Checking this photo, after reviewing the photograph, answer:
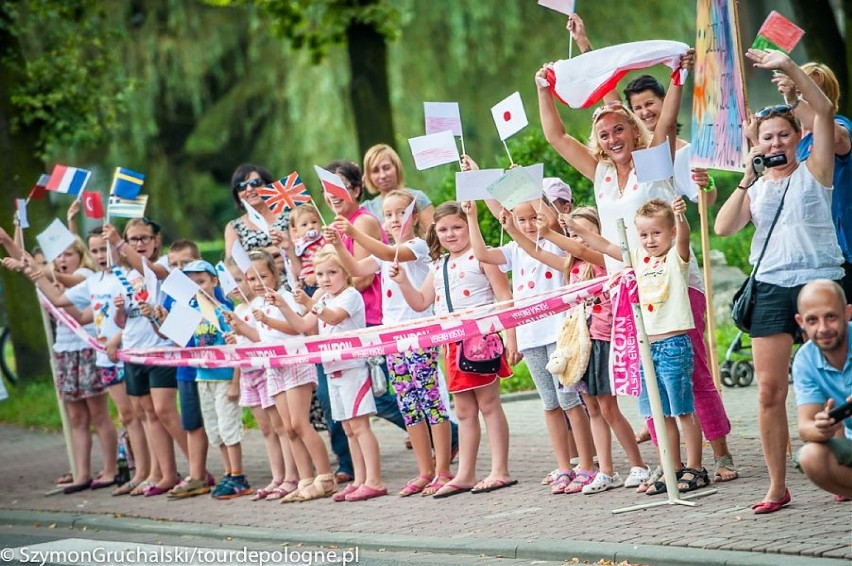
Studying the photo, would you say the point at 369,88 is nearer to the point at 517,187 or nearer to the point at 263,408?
the point at 263,408

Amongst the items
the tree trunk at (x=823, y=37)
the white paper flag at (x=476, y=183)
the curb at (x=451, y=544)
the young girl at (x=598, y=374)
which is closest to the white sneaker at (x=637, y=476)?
the young girl at (x=598, y=374)

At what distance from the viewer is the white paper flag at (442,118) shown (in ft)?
30.8

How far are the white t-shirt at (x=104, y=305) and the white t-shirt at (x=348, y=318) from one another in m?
2.44

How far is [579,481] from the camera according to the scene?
8898 mm

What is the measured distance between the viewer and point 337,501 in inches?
390

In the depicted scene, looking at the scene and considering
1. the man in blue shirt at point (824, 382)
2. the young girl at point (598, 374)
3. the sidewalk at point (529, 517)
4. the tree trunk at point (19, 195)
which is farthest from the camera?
the tree trunk at point (19, 195)

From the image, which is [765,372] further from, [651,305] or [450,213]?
[450,213]

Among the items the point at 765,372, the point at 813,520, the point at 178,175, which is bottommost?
the point at 813,520

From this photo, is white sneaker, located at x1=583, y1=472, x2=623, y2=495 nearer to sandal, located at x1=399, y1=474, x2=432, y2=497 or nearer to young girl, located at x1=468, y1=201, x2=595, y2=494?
young girl, located at x1=468, y1=201, x2=595, y2=494

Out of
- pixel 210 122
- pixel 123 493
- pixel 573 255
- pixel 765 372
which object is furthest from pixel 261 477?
pixel 210 122

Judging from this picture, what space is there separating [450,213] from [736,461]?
100 inches

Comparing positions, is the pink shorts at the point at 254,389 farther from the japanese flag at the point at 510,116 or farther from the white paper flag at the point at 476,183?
the japanese flag at the point at 510,116

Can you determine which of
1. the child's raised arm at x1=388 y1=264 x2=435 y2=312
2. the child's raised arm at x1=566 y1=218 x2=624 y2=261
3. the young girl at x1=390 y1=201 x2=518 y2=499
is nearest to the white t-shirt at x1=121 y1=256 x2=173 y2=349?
the child's raised arm at x1=388 y1=264 x2=435 y2=312

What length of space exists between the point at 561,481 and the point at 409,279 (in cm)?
185
